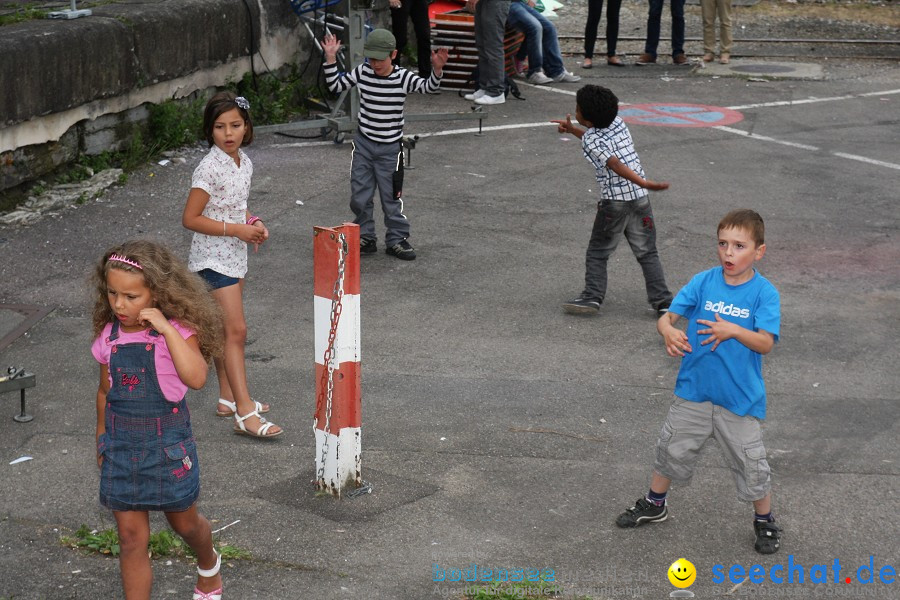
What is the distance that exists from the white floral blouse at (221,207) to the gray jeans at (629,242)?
2.74 metres

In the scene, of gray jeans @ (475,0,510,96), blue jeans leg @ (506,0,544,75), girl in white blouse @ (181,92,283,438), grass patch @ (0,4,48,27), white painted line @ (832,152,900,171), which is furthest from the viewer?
blue jeans leg @ (506,0,544,75)

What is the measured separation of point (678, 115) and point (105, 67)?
666 centimetres

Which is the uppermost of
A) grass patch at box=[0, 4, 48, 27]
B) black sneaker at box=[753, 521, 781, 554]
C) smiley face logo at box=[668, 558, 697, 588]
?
grass patch at box=[0, 4, 48, 27]

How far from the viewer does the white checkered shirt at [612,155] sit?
24.6 feet

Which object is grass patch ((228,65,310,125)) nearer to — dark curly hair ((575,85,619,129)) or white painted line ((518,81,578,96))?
white painted line ((518,81,578,96))

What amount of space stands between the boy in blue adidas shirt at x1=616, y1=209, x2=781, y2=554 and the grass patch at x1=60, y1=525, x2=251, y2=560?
1.65 m

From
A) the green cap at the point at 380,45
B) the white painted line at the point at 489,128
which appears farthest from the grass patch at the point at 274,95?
the green cap at the point at 380,45

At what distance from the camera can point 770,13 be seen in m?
21.4

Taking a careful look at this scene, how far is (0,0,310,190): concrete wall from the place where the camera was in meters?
9.22

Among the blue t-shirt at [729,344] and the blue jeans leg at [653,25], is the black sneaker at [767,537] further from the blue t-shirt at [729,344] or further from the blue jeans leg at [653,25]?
the blue jeans leg at [653,25]

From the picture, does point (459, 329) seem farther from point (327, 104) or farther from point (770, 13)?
point (770, 13)

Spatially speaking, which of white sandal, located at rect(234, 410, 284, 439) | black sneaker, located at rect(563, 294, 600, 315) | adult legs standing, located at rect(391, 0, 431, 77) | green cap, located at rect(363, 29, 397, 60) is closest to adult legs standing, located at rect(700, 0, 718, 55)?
adult legs standing, located at rect(391, 0, 431, 77)

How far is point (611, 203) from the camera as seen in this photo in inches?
304

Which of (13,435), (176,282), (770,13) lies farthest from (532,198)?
(770,13)
